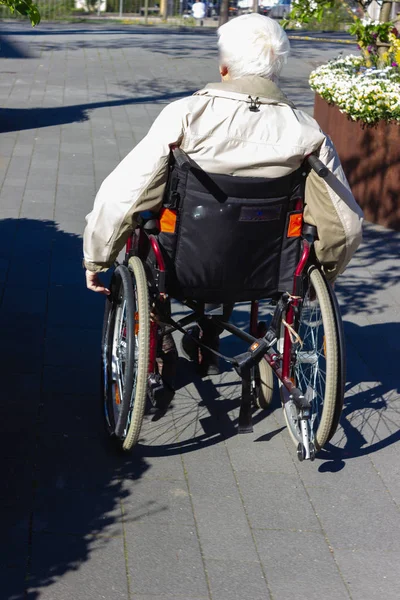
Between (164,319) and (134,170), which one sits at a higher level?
(134,170)

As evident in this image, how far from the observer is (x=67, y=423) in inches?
162

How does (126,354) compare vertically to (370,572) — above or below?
above

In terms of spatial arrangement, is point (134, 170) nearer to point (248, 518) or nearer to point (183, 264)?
point (183, 264)

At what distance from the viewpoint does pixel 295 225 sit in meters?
3.70

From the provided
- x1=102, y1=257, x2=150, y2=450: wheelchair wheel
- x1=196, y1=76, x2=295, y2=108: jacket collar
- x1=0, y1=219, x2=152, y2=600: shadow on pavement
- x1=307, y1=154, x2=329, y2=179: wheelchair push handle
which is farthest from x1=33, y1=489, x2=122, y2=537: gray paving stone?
x1=196, y1=76, x2=295, y2=108: jacket collar

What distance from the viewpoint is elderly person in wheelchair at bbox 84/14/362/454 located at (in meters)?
3.46

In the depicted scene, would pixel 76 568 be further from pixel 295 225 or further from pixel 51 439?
pixel 295 225

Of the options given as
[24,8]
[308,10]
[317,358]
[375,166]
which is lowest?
[375,166]

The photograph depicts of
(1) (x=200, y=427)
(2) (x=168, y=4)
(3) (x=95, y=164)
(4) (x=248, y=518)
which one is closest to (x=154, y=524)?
(4) (x=248, y=518)

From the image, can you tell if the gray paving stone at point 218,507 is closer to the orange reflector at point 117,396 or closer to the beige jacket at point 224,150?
the orange reflector at point 117,396

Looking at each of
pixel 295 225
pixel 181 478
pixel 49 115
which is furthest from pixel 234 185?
pixel 49 115

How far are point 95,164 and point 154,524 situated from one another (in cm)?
638

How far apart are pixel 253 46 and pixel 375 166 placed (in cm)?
463

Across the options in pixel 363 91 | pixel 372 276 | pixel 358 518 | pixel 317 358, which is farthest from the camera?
pixel 363 91
